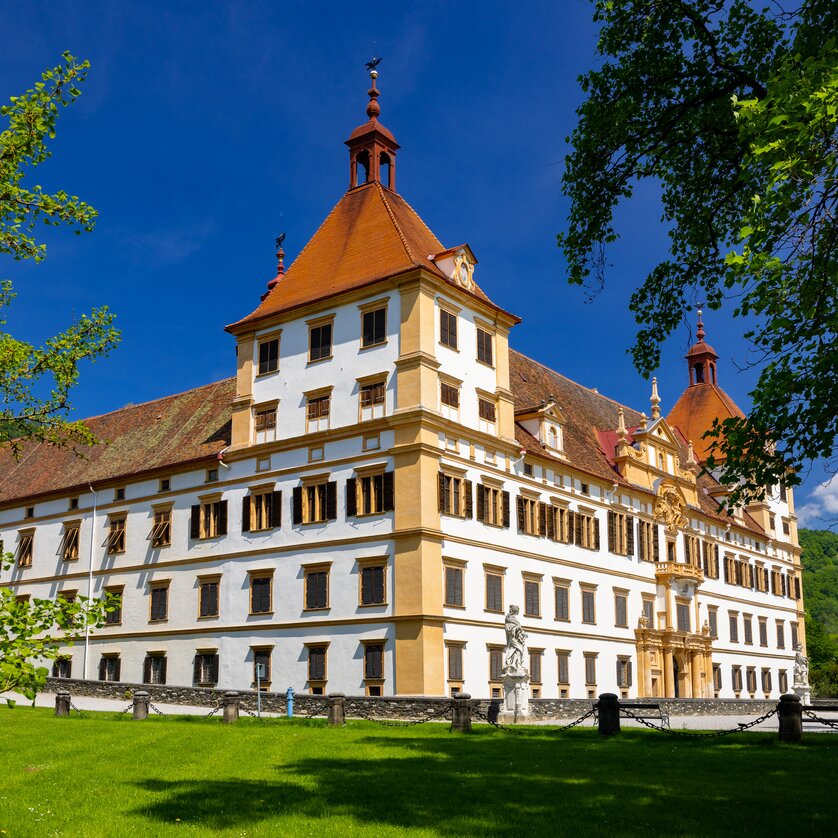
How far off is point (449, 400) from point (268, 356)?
8.75m

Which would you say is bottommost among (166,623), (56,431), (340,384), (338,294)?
(166,623)

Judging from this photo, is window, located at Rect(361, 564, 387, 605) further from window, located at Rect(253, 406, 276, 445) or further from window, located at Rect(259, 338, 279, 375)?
window, located at Rect(259, 338, 279, 375)

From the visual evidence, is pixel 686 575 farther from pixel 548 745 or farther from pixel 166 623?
pixel 548 745

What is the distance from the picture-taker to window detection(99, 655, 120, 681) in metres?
46.7

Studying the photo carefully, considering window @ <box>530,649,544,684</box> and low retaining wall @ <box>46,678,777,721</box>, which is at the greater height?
window @ <box>530,649,544,684</box>

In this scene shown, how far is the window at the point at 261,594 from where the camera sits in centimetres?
4156

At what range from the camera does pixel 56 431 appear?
19625mm

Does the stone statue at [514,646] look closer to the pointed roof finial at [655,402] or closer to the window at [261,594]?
the window at [261,594]

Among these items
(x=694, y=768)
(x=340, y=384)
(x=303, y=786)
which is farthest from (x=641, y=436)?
(x=303, y=786)

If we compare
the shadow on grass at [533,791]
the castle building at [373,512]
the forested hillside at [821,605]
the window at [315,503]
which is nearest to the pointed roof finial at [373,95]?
the castle building at [373,512]

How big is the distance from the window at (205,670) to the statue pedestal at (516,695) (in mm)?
15549

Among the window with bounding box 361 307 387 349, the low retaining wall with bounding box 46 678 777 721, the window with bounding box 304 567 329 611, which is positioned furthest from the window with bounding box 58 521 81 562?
the window with bounding box 361 307 387 349

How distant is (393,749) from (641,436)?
117 ft

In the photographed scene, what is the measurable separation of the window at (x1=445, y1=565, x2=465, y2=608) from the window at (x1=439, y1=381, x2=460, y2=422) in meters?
5.86
